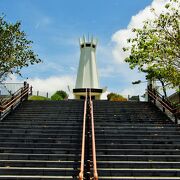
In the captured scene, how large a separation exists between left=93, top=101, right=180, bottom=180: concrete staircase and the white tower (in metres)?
30.9

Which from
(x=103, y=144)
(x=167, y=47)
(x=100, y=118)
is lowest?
(x=103, y=144)

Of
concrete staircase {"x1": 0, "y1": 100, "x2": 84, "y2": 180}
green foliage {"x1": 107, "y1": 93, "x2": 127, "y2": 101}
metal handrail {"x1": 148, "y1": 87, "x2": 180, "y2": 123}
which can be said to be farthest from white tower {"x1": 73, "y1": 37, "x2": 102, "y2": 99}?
concrete staircase {"x1": 0, "y1": 100, "x2": 84, "y2": 180}

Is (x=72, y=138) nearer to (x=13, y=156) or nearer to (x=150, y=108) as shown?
(x=13, y=156)

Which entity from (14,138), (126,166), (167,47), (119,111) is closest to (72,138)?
(14,138)

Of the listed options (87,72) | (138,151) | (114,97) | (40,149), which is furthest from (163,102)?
(87,72)

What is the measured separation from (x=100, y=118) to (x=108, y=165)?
25.0 ft

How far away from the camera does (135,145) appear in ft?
40.1

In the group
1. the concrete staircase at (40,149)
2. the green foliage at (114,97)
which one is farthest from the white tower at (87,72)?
the concrete staircase at (40,149)

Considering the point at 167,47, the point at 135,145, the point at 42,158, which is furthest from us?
the point at 167,47

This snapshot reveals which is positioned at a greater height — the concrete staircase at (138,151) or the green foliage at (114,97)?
the green foliage at (114,97)

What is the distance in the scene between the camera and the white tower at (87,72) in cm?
Answer: 4856

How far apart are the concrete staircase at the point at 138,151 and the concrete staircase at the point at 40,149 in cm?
85

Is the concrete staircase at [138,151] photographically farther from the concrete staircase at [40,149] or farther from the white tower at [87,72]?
the white tower at [87,72]

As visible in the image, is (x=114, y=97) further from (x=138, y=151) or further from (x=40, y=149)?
(x=40, y=149)
